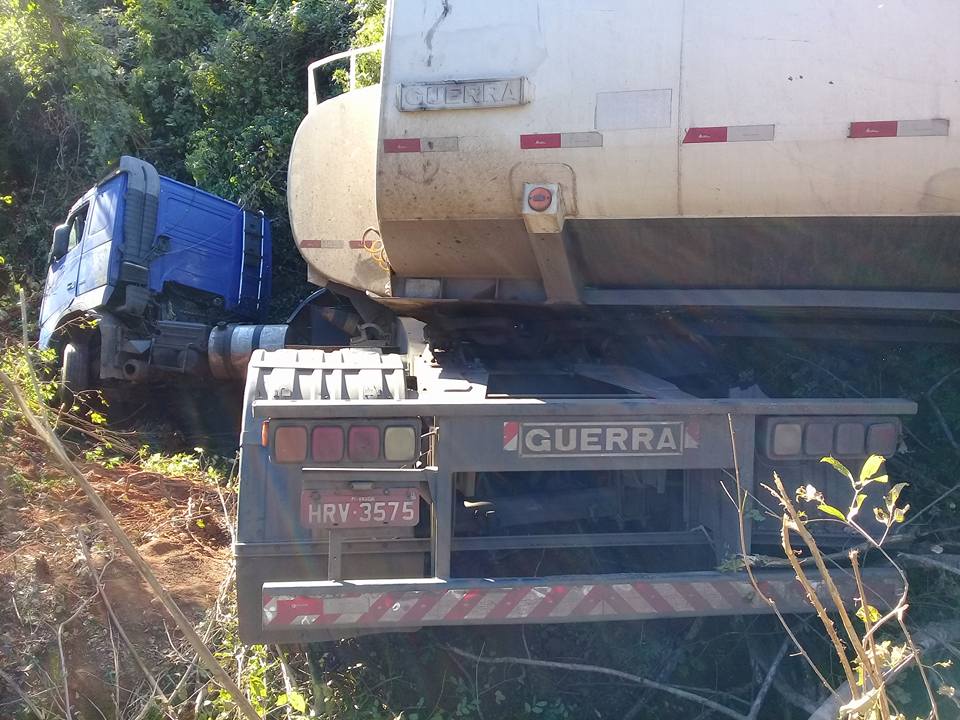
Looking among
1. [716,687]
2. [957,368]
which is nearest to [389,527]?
[716,687]

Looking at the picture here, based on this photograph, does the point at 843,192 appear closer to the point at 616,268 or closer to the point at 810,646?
the point at 616,268

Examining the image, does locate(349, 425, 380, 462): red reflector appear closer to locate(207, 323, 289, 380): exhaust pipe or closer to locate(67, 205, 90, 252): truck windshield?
locate(207, 323, 289, 380): exhaust pipe

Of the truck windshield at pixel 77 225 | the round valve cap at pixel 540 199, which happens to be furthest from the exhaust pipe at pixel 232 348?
the round valve cap at pixel 540 199

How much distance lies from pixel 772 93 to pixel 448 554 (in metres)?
1.87

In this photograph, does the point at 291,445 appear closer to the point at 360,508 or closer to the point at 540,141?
the point at 360,508

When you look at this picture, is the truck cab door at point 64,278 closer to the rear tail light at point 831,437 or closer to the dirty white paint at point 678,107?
the dirty white paint at point 678,107

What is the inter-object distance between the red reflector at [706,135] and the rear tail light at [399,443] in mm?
1350

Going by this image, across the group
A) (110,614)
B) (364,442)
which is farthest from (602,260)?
(110,614)

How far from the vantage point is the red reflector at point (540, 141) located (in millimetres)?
3018

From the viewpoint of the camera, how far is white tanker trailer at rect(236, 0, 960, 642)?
2.86 m

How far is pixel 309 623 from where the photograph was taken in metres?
3.04

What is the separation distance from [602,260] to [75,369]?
536 cm

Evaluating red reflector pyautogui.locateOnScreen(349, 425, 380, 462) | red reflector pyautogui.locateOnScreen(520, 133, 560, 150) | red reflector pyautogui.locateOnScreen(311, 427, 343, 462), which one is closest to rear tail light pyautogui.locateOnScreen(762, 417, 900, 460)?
red reflector pyautogui.locateOnScreen(520, 133, 560, 150)

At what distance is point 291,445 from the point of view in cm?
303
